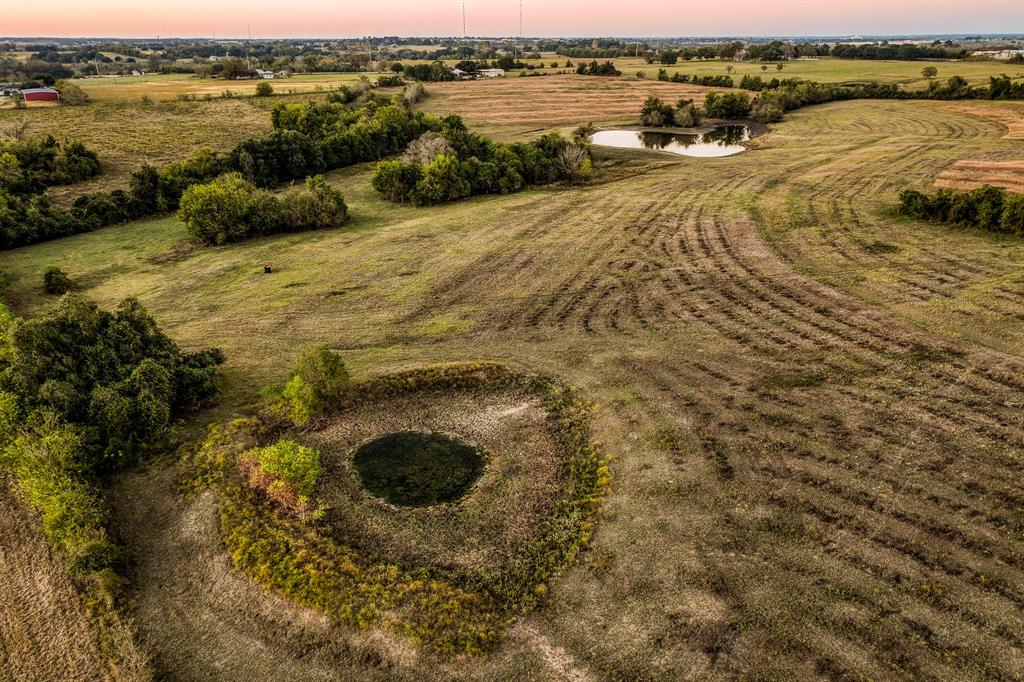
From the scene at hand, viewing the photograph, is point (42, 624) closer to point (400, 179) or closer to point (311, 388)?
point (311, 388)

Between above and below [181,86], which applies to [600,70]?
above

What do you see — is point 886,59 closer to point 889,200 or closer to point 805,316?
point 889,200

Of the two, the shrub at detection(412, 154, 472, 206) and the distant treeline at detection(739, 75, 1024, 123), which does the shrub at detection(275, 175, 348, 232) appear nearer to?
the shrub at detection(412, 154, 472, 206)

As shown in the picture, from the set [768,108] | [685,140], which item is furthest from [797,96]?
[685,140]

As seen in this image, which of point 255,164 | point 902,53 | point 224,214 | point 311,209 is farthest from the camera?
point 902,53

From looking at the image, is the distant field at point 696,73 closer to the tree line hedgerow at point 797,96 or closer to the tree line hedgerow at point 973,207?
the tree line hedgerow at point 797,96

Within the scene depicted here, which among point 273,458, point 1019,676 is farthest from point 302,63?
point 1019,676

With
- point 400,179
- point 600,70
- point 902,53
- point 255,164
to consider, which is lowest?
point 400,179

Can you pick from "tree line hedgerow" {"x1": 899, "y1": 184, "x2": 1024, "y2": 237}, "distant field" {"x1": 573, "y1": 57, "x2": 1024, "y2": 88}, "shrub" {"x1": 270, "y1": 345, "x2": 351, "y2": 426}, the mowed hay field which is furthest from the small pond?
"distant field" {"x1": 573, "y1": 57, "x2": 1024, "y2": 88}
